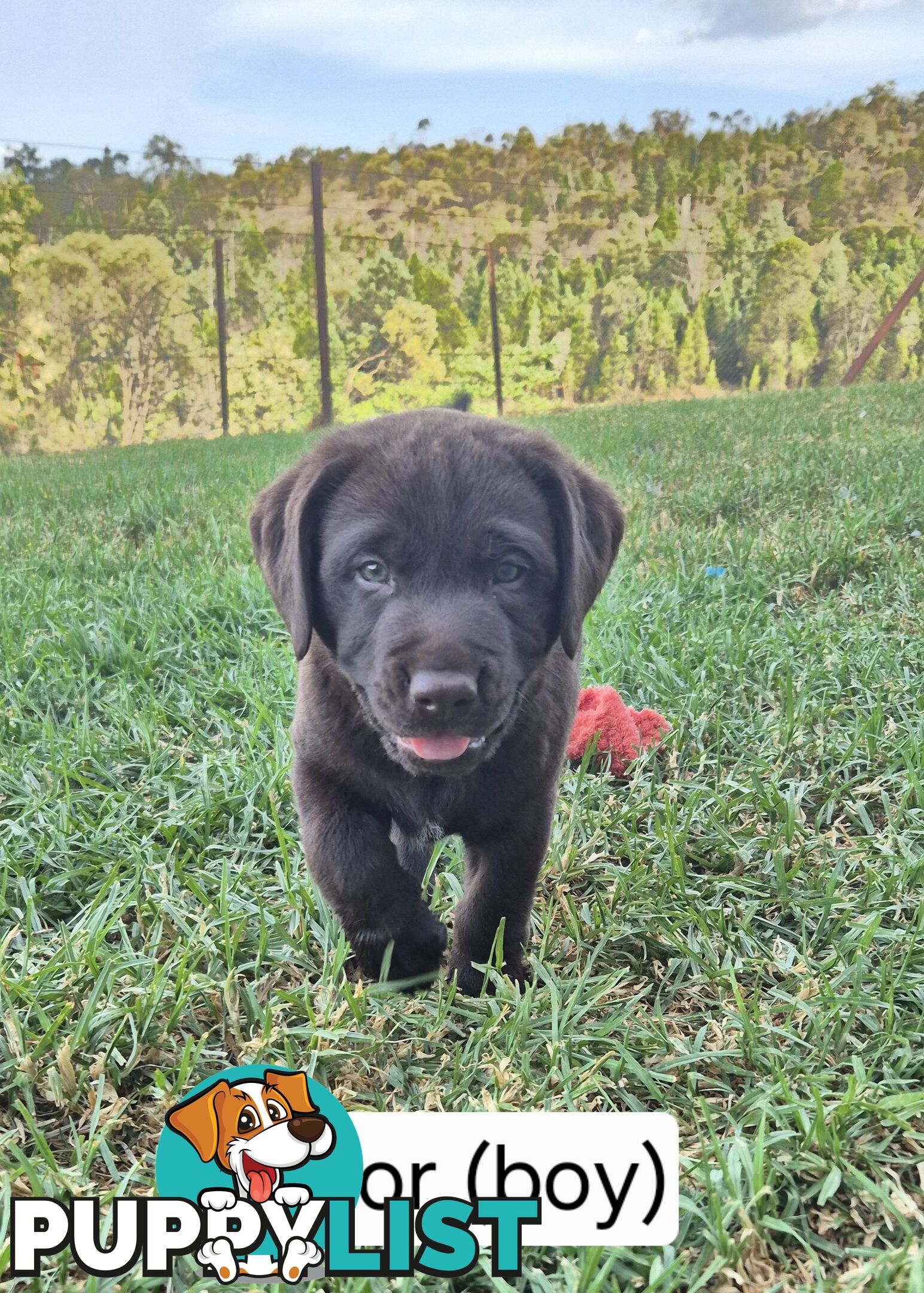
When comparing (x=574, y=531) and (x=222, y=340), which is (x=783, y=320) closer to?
(x=222, y=340)

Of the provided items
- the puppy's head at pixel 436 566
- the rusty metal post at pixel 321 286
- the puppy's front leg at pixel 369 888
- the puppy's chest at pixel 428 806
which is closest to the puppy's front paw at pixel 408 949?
the puppy's front leg at pixel 369 888

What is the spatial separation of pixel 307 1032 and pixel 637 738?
1680 mm

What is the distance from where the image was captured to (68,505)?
745 centimetres

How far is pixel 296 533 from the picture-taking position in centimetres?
220

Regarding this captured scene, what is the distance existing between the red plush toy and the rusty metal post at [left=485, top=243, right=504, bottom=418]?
7691 millimetres

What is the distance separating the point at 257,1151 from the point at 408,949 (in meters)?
0.76

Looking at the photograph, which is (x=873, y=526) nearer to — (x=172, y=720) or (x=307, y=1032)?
(x=172, y=720)

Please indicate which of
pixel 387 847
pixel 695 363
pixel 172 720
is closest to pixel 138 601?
pixel 172 720

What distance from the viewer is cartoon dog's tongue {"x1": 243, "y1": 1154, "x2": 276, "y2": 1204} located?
1471mm

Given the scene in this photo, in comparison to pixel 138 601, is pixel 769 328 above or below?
above

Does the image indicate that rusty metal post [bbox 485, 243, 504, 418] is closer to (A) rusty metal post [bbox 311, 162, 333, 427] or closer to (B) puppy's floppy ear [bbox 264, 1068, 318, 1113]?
(A) rusty metal post [bbox 311, 162, 333, 427]

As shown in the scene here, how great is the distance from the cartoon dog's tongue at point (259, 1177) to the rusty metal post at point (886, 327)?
17.2 meters

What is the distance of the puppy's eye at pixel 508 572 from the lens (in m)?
2.13


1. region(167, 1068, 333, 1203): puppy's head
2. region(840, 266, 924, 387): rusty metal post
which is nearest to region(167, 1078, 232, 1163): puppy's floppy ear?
region(167, 1068, 333, 1203): puppy's head
